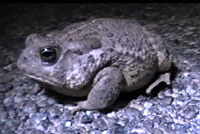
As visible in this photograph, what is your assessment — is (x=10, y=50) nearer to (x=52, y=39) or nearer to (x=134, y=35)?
(x=52, y=39)

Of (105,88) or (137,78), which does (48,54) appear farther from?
(137,78)

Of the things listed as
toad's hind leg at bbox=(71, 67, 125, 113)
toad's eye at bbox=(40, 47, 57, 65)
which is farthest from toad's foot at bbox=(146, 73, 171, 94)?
toad's eye at bbox=(40, 47, 57, 65)

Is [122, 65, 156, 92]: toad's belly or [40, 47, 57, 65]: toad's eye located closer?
[40, 47, 57, 65]: toad's eye

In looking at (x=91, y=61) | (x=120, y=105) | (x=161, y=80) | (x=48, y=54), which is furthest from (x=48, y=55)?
(x=161, y=80)

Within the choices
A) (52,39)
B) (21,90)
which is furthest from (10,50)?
(52,39)

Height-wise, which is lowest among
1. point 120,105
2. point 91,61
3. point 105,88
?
point 120,105

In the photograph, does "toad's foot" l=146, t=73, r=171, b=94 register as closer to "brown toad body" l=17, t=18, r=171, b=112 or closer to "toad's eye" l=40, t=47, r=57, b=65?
"brown toad body" l=17, t=18, r=171, b=112
